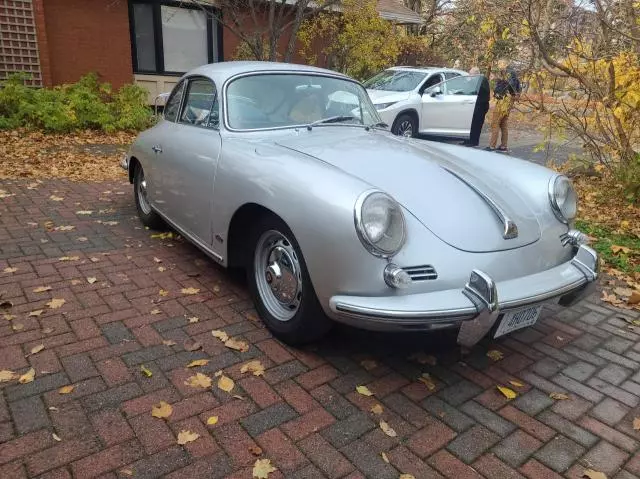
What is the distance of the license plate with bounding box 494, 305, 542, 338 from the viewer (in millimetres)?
2537

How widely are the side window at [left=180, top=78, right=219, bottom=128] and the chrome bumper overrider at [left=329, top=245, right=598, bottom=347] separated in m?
1.93

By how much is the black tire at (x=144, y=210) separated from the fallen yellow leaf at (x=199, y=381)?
2525 millimetres

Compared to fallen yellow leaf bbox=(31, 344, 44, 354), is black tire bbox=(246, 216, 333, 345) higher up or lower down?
higher up

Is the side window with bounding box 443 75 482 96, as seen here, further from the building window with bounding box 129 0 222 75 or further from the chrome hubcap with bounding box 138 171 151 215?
the chrome hubcap with bounding box 138 171 151 215

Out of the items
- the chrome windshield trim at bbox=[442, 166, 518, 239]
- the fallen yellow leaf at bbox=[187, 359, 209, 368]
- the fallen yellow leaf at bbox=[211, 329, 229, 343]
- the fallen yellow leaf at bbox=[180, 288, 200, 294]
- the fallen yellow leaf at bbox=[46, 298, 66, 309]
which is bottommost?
the fallen yellow leaf at bbox=[187, 359, 209, 368]

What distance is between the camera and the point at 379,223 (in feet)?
8.02

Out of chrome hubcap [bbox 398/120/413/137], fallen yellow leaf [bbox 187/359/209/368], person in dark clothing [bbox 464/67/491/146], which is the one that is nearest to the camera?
fallen yellow leaf [bbox 187/359/209/368]

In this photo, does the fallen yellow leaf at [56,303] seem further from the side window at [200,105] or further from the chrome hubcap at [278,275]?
the side window at [200,105]

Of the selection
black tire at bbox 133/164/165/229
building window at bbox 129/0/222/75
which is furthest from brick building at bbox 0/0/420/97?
black tire at bbox 133/164/165/229

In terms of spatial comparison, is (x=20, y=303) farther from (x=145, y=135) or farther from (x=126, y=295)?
(x=145, y=135)

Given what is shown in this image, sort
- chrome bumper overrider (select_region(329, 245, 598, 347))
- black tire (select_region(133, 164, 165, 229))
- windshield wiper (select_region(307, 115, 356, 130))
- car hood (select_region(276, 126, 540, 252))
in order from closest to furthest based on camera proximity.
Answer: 1. chrome bumper overrider (select_region(329, 245, 598, 347))
2. car hood (select_region(276, 126, 540, 252))
3. windshield wiper (select_region(307, 115, 356, 130))
4. black tire (select_region(133, 164, 165, 229))

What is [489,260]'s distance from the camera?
2.57 meters

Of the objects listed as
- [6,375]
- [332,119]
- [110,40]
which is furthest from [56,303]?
[110,40]

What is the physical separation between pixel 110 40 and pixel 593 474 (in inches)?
494
